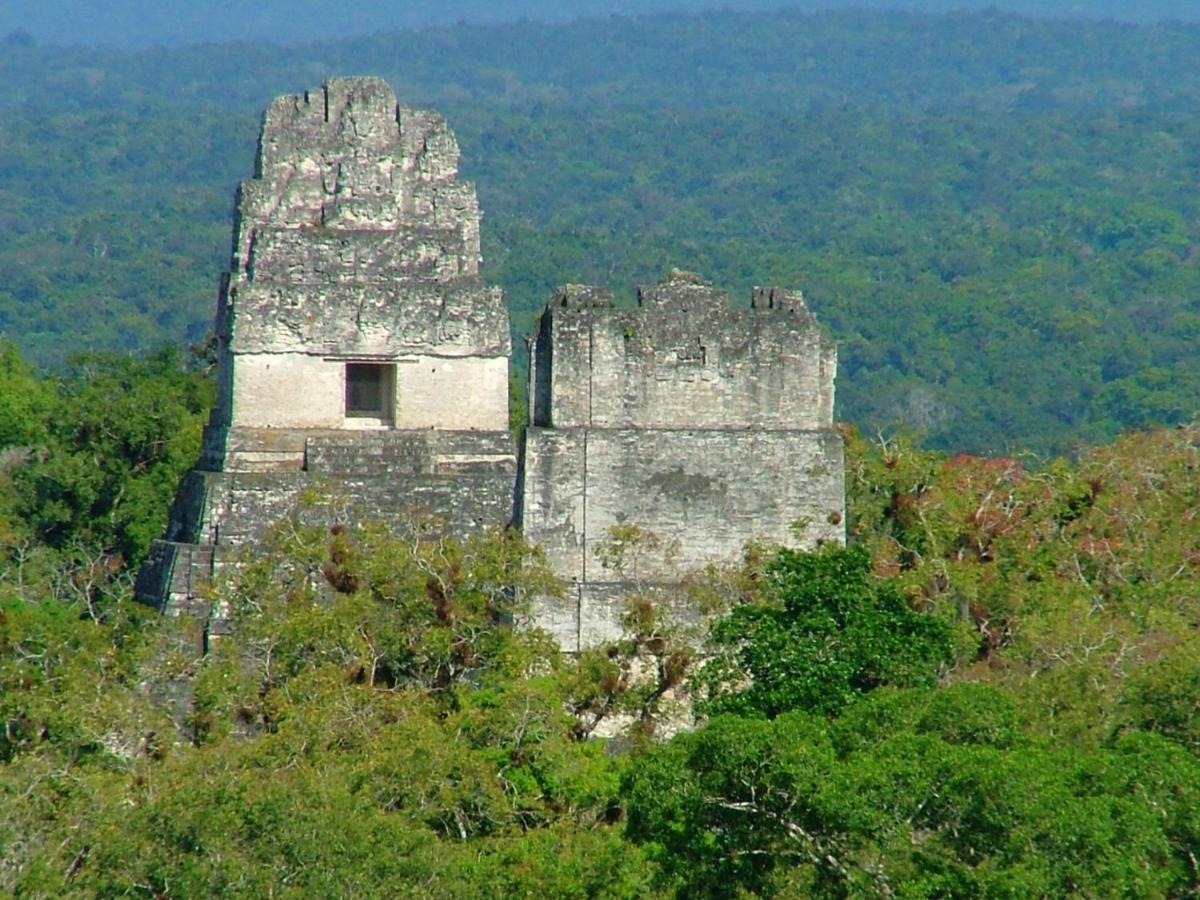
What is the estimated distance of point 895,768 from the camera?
1538cm

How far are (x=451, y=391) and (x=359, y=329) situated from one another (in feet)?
3.05

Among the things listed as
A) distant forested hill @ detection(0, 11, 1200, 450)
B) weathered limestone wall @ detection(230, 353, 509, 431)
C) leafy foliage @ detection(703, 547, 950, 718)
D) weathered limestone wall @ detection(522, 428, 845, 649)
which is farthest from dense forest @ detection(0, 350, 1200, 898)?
distant forested hill @ detection(0, 11, 1200, 450)

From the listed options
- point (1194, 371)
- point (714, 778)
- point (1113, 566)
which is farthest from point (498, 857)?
point (1194, 371)

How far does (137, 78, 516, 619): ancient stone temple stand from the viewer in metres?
22.8

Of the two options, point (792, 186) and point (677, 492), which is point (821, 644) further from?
point (792, 186)

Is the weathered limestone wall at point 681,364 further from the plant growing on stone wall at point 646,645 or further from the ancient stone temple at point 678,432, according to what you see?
the plant growing on stone wall at point 646,645

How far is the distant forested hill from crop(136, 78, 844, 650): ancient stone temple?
115 ft

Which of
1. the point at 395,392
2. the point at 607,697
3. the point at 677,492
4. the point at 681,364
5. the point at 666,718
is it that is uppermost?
the point at 681,364

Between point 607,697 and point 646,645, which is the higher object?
point 646,645

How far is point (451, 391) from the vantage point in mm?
23609

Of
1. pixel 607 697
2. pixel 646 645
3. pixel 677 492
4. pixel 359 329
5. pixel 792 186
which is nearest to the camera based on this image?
pixel 607 697

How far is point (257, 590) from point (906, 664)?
16.5 feet

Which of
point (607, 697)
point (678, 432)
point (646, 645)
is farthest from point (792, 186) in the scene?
point (607, 697)

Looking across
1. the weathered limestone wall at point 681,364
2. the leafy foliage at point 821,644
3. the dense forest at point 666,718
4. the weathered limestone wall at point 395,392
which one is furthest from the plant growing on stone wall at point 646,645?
the weathered limestone wall at point 395,392
